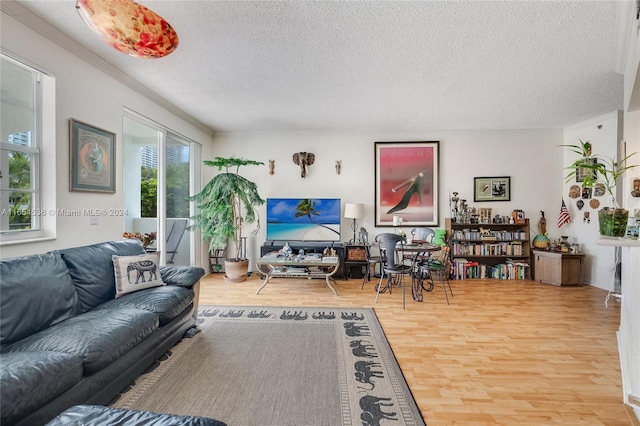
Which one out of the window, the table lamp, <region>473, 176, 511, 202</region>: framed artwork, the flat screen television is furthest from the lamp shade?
the window

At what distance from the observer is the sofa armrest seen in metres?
2.64

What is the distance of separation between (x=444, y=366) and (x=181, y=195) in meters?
4.39

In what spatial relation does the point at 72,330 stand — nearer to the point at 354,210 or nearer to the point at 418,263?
the point at 418,263

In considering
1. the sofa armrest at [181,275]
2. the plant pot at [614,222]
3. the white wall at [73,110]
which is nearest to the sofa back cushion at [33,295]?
the white wall at [73,110]

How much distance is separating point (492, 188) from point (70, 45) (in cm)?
616

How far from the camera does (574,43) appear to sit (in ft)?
8.09

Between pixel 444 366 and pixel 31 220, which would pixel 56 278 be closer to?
pixel 31 220

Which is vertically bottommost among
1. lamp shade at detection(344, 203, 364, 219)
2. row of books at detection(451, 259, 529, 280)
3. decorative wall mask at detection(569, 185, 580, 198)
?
row of books at detection(451, 259, 529, 280)

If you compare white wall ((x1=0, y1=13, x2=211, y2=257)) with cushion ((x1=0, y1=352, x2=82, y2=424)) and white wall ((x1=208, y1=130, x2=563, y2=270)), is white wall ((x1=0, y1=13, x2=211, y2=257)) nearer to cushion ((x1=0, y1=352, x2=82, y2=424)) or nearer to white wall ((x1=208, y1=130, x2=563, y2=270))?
cushion ((x1=0, y1=352, x2=82, y2=424))

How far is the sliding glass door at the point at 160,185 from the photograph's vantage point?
3.60 metres

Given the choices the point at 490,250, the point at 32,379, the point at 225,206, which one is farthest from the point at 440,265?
the point at 32,379

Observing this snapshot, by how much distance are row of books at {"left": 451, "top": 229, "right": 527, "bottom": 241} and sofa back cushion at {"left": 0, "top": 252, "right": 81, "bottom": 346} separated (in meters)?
5.17

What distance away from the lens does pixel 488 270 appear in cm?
501

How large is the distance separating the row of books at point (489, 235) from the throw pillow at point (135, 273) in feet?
15.1
